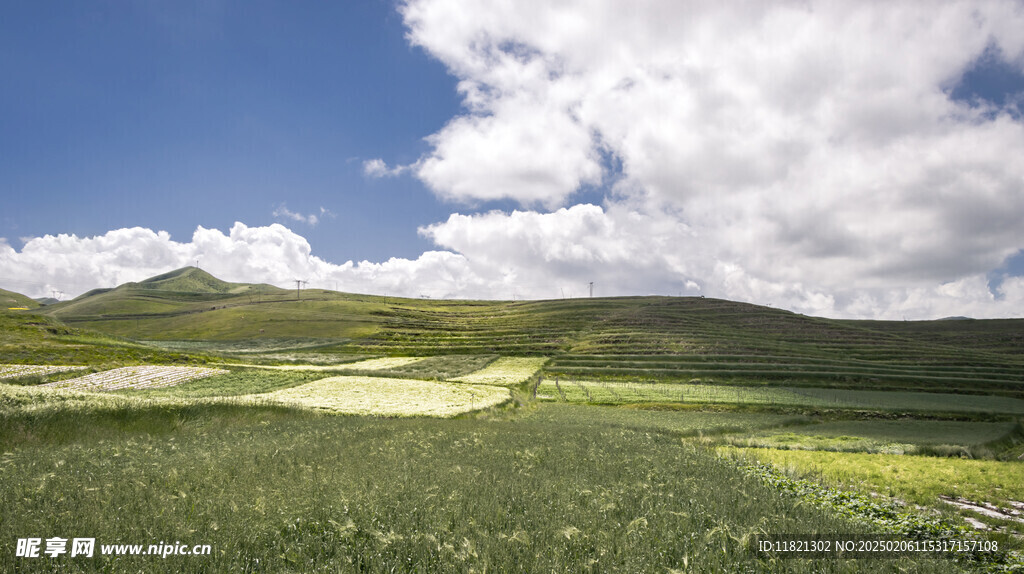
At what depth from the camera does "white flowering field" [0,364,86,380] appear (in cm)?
3670

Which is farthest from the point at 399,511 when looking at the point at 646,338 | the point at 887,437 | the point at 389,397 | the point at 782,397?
the point at 646,338

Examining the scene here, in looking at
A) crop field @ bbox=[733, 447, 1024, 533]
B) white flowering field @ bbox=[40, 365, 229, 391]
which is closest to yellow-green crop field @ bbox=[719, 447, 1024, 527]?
crop field @ bbox=[733, 447, 1024, 533]

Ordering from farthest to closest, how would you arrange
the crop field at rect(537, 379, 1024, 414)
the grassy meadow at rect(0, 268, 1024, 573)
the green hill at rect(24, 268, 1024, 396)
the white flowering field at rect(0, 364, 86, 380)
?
the green hill at rect(24, 268, 1024, 396)
the crop field at rect(537, 379, 1024, 414)
the white flowering field at rect(0, 364, 86, 380)
the grassy meadow at rect(0, 268, 1024, 573)

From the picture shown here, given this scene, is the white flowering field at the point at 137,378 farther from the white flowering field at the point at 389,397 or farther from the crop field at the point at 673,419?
the crop field at the point at 673,419

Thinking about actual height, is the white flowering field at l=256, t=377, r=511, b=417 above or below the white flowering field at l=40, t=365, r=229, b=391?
below

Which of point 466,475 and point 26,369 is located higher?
point 466,475

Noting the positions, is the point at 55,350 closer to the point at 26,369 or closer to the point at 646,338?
the point at 26,369

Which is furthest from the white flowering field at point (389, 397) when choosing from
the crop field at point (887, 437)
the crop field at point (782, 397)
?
the crop field at point (887, 437)

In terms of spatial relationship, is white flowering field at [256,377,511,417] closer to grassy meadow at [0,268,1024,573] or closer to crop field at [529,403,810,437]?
grassy meadow at [0,268,1024,573]

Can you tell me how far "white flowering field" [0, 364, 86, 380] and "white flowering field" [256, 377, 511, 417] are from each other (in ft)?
67.2

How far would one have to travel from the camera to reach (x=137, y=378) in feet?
133

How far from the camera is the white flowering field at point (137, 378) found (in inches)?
1384

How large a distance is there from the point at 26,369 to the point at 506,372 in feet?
177

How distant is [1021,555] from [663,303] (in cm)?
14863
